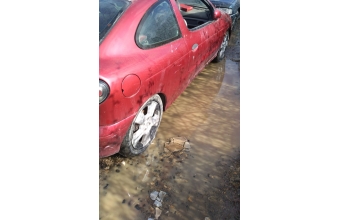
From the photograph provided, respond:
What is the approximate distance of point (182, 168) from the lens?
98.2 inches

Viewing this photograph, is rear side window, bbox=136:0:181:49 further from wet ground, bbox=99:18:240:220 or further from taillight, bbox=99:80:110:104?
wet ground, bbox=99:18:240:220

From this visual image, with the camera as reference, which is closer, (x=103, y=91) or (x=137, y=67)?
(x=103, y=91)

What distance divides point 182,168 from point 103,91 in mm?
1118

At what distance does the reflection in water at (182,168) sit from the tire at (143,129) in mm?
114

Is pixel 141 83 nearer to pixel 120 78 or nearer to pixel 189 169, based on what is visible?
pixel 120 78

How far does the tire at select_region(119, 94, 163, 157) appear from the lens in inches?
93.5

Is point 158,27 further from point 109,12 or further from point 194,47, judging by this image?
point 194,47

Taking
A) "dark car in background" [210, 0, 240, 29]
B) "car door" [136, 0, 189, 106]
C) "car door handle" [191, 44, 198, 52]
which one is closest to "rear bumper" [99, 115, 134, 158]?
"car door" [136, 0, 189, 106]

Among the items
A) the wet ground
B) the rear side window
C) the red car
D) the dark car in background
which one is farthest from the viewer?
the dark car in background

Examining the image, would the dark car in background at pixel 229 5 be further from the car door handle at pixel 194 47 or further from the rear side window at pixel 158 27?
the rear side window at pixel 158 27

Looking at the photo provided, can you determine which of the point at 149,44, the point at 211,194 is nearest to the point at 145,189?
the point at 211,194

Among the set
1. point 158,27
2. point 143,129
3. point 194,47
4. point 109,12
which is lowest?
point 143,129

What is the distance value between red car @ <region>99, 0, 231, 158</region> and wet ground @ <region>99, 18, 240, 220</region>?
227 mm

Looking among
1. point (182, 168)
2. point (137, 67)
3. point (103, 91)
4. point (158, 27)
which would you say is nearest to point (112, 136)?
point (103, 91)
